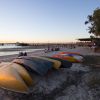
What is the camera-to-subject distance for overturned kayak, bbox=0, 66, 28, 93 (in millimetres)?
7921

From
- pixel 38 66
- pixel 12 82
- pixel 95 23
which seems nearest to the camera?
pixel 12 82

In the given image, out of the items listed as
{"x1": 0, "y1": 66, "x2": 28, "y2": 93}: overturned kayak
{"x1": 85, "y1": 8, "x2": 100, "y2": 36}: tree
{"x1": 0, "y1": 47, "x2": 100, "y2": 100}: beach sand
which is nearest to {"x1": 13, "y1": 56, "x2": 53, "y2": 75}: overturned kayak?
{"x1": 0, "y1": 47, "x2": 100, "y2": 100}: beach sand

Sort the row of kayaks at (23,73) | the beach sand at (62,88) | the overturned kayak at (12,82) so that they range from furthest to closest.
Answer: the row of kayaks at (23,73) < the overturned kayak at (12,82) < the beach sand at (62,88)

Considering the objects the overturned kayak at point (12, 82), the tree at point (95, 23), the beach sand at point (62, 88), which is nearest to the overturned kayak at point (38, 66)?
the beach sand at point (62, 88)

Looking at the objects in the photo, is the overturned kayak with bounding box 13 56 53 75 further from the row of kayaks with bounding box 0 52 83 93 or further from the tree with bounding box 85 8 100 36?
the tree with bounding box 85 8 100 36

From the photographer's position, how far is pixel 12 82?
27.6ft

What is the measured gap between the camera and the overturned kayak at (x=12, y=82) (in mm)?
7921

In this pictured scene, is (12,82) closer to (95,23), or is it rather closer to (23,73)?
(23,73)

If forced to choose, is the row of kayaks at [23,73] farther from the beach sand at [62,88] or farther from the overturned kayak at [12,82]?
the beach sand at [62,88]

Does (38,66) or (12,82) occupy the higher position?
(38,66)

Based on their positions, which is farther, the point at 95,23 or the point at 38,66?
the point at 95,23

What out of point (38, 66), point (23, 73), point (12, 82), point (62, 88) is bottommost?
point (62, 88)

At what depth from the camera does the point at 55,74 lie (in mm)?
11281

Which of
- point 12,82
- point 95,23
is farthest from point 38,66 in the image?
point 95,23
